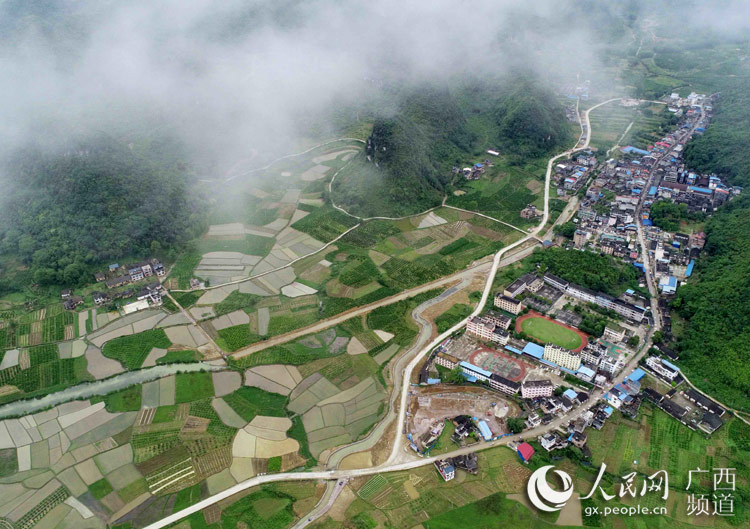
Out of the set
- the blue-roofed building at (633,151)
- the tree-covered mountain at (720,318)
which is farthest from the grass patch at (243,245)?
the blue-roofed building at (633,151)

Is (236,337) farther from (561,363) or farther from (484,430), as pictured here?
(561,363)

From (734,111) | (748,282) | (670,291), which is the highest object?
(734,111)

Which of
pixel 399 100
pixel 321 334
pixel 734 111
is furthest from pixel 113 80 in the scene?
pixel 734 111

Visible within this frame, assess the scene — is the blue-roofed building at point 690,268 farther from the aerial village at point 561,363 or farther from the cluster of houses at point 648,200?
the aerial village at point 561,363

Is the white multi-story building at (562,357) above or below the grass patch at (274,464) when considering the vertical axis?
above

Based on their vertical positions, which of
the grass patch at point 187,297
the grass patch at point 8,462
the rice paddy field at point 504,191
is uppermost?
the rice paddy field at point 504,191

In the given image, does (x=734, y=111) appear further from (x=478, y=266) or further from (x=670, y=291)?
(x=478, y=266)


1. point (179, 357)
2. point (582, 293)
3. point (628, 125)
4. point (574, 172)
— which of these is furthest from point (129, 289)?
point (628, 125)

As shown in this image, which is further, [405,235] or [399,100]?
[399,100]
